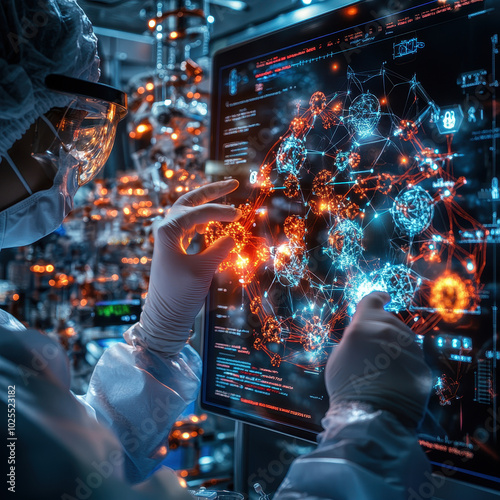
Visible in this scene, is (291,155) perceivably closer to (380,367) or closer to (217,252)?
(217,252)

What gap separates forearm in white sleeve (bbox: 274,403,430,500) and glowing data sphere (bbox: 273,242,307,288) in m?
0.38

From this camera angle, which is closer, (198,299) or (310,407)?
(310,407)

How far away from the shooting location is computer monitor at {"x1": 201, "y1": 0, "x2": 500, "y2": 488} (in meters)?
0.76

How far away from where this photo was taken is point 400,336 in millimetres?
791

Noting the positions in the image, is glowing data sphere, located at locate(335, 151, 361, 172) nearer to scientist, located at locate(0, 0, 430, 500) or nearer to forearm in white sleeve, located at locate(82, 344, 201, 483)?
scientist, located at locate(0, 0, 430, 500)

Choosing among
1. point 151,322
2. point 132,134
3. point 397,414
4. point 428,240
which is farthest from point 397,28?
point 132,134

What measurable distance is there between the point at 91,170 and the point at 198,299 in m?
0.45

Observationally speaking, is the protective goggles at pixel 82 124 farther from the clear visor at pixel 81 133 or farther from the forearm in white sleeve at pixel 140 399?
the forearm in white sleeve at pixel 140 399

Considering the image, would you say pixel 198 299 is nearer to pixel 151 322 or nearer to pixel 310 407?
pixel 151 322

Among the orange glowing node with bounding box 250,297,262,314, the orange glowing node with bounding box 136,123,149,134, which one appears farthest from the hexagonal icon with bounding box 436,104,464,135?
the orange glowing node with bounding box 136,123,149,134

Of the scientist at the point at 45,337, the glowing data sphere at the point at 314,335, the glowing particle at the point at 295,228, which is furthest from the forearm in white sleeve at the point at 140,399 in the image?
the glowing particle at the point at 295,228

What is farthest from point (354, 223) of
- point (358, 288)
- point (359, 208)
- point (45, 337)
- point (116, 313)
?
point (116, 313)

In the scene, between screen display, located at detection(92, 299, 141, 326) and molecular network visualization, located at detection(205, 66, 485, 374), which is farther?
screen display, located at detection(92, 299, 141, 326)

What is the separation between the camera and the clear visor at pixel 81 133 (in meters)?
0.99
